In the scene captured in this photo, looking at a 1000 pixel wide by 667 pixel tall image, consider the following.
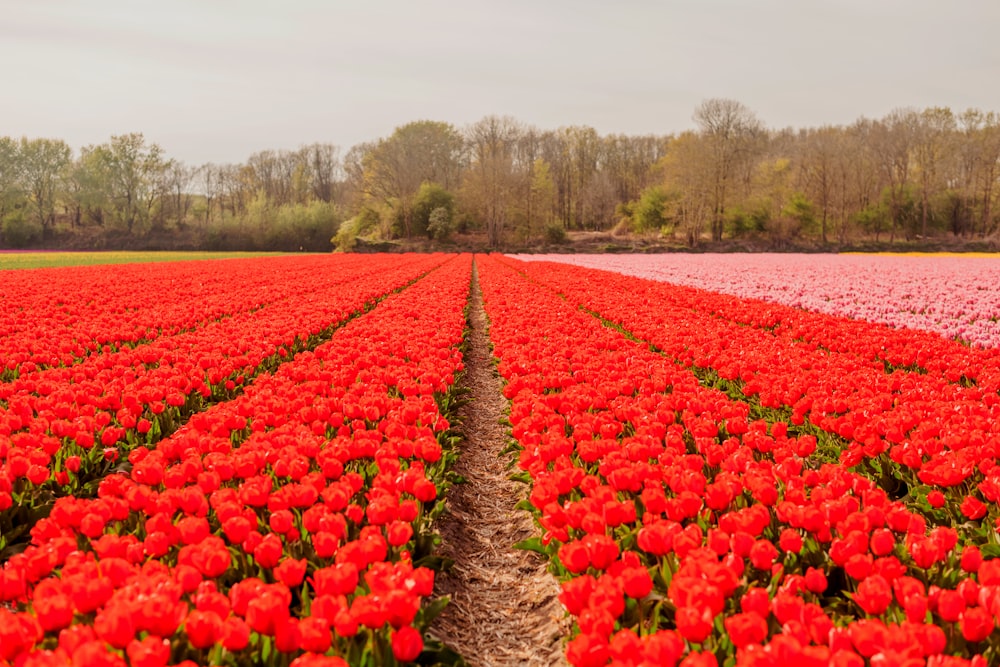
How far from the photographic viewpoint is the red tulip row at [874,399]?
398 cm

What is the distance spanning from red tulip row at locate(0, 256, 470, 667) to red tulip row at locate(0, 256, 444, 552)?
0.59 meters

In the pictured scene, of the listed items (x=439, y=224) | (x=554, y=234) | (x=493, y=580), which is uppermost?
(x=439, y=224)

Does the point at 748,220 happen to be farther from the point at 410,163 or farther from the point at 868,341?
the point at 868,341

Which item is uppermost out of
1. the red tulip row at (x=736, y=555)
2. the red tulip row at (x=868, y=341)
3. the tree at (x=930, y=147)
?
Result: the tree at (x=930, y=147)

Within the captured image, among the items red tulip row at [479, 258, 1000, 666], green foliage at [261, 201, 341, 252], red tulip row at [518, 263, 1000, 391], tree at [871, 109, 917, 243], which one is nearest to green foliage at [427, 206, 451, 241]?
green foliage at [261, 201, 341, 252]

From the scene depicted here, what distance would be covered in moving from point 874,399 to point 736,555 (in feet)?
11.0

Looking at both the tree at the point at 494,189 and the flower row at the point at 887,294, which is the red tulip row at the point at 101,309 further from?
the tree at the point at 494,189

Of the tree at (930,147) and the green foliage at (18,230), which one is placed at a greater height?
the tree at (930,147)

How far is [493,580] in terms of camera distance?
4.01 meters

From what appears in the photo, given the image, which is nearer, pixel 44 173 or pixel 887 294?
pixel 887 294

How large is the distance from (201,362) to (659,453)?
197 inches

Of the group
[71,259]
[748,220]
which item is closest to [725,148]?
[748,220]

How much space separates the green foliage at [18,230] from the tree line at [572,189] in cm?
12

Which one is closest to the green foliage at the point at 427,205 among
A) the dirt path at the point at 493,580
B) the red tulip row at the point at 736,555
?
the dirt path at the point at 493,580
